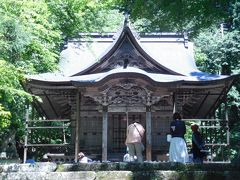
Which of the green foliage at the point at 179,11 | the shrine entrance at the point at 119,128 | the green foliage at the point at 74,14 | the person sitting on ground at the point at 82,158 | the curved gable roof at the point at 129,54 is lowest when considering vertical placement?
the person sitting on ground at the point at 82,158

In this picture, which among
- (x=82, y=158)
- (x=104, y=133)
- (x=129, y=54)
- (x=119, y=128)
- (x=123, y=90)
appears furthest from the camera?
(x=119, y=128)

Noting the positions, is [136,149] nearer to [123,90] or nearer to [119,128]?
[123,90]

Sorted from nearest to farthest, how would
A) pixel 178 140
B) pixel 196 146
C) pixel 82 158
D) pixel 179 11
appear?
pixel 179 11 < pixel 178 140 < pixel 196 146 < pixel 82 158

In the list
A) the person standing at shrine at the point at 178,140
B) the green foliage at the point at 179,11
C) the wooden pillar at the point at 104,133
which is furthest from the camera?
the wooden pillar at the point at 104,133

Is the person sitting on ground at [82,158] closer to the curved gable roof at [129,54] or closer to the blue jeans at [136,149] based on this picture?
the blue jeans at [136,149]

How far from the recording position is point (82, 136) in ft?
59.5

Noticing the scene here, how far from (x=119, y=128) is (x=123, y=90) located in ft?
7.35

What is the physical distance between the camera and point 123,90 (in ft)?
54.6

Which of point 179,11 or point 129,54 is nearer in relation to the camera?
point 179,11

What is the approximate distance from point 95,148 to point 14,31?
8.35m

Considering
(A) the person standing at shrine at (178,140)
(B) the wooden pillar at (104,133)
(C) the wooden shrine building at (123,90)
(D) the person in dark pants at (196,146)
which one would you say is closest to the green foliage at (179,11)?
(A) the person standing at shrine at (178,140)

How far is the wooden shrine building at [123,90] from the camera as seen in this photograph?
51.2 ft

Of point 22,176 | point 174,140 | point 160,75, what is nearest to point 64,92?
point 160,75

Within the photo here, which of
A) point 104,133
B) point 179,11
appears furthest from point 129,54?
point 179,11
